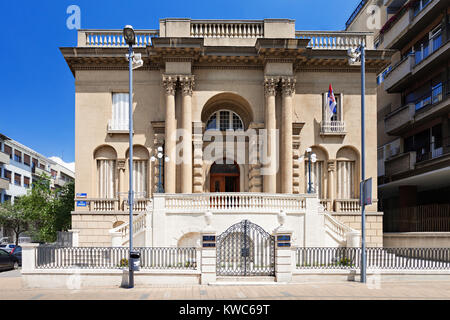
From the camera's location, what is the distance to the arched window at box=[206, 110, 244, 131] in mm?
27891

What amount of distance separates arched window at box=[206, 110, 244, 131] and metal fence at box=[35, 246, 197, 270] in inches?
526

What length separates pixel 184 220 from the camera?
19484 mm

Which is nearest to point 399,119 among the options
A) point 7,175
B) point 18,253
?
point 18,253

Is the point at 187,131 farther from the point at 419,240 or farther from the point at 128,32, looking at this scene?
the point at 419,240

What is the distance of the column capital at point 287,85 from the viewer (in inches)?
992

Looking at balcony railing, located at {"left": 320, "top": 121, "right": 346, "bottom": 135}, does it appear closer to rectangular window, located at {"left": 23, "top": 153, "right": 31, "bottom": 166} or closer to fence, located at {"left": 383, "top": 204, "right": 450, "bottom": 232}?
fence, located at {"left": 383, "top": 204, "right": 450, "bottom": 232}

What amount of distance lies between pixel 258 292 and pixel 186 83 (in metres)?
15.7

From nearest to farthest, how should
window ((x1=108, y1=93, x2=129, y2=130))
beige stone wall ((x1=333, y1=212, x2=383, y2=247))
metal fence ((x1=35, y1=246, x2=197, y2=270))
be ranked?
metal fence ((x1=35, y1=246, x2=197, y2=270)), beige stone wall ((x1=333, y1=212, x2=383, y2=247)), window ((x1=108, y1=93, x2=129, y2=130))

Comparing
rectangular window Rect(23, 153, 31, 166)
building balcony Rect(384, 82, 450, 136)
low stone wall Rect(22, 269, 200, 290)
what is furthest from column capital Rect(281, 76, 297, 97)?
rectangular window Rect(23, 153, 31, 166)

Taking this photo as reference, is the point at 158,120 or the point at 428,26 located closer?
the point at 158,120
